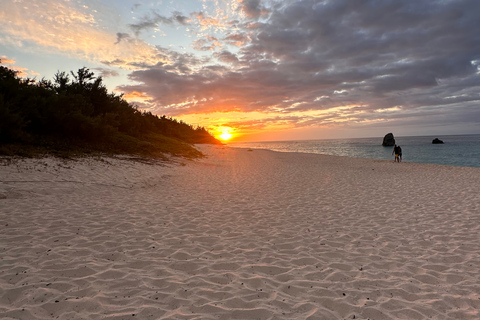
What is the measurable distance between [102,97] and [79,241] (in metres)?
26.2

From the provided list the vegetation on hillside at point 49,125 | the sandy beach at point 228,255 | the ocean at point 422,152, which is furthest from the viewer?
the ocean at point 422,152

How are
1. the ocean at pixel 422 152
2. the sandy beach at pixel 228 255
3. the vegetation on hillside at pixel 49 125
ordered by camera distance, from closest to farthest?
the sandy beach at pixel 228 255 → the vegetation on hillside at pixel 49 125 → the ocean at pixel 422 152

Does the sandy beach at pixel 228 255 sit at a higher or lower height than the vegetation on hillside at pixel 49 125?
lower

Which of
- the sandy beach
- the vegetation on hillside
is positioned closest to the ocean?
the sandy beach

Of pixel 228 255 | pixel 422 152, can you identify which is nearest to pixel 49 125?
pixel 228 255

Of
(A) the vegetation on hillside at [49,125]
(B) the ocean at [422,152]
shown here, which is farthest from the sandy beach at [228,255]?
(B) the ocean at [422,152]

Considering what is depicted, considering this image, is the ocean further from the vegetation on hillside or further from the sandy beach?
the vegetation on hillside

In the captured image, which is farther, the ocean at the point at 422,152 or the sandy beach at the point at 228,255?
the ocean at the point at 422,152

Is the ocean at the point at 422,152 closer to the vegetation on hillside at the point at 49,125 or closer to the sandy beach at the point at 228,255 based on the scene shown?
the sandy beach at the point at 228,255

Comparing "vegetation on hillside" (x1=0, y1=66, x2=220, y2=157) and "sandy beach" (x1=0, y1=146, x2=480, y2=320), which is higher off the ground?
"vegetation on hillside" (x1=0, y1=66, x2=220, y2=157)

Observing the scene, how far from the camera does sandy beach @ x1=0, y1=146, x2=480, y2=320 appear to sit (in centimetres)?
377

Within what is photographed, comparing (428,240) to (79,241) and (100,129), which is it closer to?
(79,241)

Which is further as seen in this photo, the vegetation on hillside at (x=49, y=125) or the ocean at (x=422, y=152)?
the ocean at (x=422, y=152)

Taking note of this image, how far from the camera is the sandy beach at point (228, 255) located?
377cm
